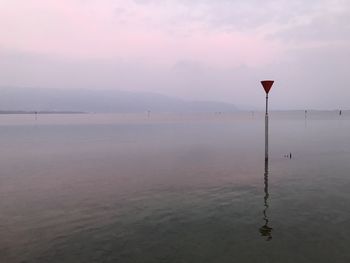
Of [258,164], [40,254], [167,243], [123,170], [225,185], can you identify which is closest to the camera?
[40,254]

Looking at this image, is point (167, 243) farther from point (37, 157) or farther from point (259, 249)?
point (37, 157)

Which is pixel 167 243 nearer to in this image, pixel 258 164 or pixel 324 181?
pixel 324 181

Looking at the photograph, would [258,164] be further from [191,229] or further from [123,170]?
[191,229]

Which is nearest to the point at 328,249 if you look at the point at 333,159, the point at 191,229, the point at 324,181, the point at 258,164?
Answer: the point at 191,229

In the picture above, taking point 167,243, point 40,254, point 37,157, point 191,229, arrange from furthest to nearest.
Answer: point 37,157, point 191,229, point 167,243, point 40,254

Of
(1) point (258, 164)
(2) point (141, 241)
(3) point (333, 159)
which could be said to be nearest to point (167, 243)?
(2) point (141, 241)

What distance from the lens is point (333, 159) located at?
114 ft

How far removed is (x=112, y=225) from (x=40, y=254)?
146 inches

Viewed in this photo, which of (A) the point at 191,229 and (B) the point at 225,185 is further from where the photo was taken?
(B) the point at 225,185

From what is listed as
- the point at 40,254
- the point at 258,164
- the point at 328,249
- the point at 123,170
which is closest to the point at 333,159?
the point at 258,164

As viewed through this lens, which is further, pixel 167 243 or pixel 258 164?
pixel 258 164

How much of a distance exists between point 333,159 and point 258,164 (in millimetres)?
8786

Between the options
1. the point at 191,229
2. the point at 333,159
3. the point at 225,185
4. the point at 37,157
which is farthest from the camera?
the point at 37,157

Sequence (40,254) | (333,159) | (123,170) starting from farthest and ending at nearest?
(333,159)
(123,170)
(40,254)
